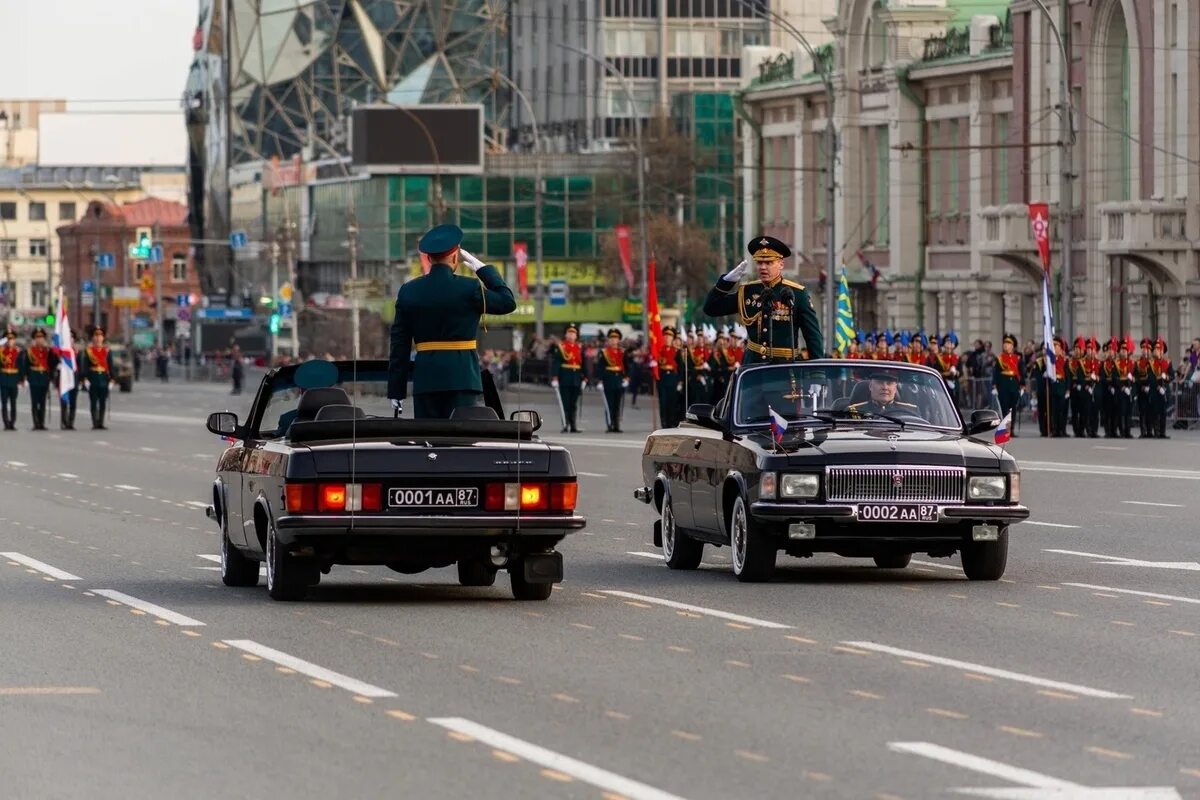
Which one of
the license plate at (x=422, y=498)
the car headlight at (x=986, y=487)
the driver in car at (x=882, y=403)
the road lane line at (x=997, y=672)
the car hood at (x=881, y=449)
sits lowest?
the road lane line at (x=997, y=672)

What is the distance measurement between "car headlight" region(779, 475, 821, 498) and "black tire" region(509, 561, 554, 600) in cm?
160

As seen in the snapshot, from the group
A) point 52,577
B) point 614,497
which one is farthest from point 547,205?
point 52,577

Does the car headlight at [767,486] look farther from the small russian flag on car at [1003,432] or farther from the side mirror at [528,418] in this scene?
the small russian flag on car at [1003,432]

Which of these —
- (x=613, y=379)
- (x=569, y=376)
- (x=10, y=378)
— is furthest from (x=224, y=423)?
(x=10, y=378)

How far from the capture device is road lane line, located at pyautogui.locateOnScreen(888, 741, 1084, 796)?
9245 millimetres

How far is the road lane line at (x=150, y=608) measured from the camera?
15.1m

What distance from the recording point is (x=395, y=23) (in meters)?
158

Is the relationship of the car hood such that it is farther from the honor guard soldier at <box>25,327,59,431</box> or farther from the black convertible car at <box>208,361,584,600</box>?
the honor guard soldier at <box>25,327,59,431</box>

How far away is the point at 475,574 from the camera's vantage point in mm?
17297

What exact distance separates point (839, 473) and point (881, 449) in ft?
1.05

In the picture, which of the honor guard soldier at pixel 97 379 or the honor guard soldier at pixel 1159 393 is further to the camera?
the honor guard soldier at pixel 97 379

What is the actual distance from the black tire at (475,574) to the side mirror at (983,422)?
3.07 m

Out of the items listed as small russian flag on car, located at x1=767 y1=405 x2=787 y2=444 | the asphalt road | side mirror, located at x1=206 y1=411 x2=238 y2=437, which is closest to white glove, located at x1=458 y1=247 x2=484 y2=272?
side mirror, located at x1=206 y1=411 x2=238 y2=437

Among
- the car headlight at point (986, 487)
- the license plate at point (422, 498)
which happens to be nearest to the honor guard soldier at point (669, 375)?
the car headlight at point (986, 487)
